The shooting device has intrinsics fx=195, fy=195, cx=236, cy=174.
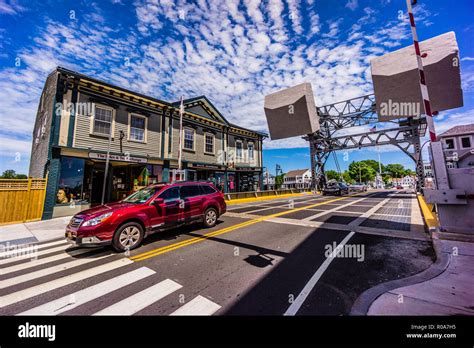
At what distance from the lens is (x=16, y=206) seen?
32.1 ft

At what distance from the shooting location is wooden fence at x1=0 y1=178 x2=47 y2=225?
945 centimetres

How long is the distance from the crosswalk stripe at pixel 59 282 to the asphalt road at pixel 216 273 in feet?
0.07

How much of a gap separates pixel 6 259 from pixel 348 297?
27.8 ft

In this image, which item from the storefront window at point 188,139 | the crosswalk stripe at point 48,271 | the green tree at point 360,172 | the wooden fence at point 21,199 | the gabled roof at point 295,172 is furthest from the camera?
the gabled roof at point 295,172

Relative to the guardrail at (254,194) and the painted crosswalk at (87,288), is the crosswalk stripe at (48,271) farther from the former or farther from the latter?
the guardrail at (254,194)

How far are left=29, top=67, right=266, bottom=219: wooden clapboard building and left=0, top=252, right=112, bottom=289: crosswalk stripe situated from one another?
8.30m

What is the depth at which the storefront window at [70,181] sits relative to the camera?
36.6ft

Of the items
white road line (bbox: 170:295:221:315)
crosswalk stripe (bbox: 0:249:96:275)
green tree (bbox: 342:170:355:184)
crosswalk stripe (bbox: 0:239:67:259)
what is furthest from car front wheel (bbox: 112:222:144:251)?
green tree (bbox: 342:170:355:184)

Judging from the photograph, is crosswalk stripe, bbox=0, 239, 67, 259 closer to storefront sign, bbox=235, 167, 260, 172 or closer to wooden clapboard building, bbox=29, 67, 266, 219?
wooden clapboard building, bbox=29, 67, 266, 219

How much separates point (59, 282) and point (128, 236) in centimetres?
181

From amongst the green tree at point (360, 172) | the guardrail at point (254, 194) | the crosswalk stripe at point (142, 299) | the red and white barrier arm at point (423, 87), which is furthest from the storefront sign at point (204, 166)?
the green tree at point (360, 172)

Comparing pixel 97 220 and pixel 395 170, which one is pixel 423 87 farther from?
pixel 395 170

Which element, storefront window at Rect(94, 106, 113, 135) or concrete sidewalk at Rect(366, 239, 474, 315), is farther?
storefront window at Rect(94, 106, 113, 135)
